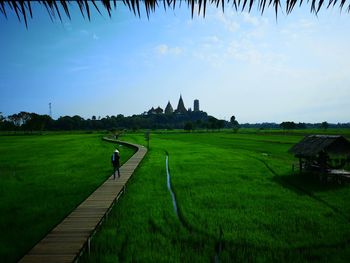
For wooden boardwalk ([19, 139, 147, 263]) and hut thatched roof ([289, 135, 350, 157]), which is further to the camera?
hut thatched roof ([289, 135, 350, 157])

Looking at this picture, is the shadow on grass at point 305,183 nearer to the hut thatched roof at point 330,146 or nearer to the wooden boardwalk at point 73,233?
the hut thatched roof at point 330,146

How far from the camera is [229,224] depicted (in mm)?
9781

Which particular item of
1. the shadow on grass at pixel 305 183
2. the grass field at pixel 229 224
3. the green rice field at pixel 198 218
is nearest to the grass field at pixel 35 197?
the green rice field at pixel 198 218

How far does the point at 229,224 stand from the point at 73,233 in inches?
Answer: 199

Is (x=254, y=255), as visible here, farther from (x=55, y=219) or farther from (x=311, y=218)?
(x=55, y=219)

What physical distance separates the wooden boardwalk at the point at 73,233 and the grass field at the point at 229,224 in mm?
402

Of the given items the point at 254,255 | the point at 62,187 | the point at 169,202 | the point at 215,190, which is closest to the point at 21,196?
the point at 62,187

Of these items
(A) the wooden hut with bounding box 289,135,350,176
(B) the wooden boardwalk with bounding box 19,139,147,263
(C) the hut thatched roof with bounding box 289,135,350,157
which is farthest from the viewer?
(C) the hut thatched roof with bounding box 289,135,350,157

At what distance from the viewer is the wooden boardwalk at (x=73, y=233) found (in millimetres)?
6793

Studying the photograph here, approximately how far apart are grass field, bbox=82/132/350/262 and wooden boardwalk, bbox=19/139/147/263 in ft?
1.32

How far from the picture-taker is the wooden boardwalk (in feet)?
22.3

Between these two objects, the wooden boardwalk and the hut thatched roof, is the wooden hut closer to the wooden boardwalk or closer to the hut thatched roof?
the hut thatched roof

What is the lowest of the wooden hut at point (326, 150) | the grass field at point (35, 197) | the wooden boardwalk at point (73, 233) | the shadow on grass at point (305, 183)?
the grass field at point (35, 197)

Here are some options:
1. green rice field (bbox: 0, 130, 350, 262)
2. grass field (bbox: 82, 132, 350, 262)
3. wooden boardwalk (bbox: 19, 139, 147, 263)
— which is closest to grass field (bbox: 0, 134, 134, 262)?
green rice field (bbox: 0, 130, 350, 262)
